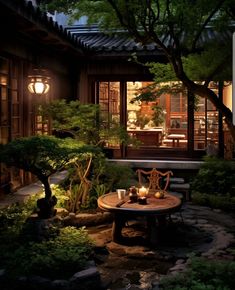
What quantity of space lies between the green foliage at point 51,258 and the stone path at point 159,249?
20.1 inches

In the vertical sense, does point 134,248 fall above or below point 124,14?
below

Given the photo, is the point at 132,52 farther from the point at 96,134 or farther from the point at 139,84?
the point at 139,84

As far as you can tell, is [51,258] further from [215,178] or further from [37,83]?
[215,178]

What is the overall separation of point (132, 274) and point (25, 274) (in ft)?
5.94

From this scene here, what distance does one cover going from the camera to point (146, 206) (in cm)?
877

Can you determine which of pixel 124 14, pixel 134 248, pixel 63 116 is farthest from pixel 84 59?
pixel 134 248

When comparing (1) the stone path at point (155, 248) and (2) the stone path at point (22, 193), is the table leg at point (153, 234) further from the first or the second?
(2) the stone path at point (22, 193)

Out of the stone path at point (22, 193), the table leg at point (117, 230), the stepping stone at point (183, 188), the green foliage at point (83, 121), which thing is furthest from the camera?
the stepping stone at point (183, 188)

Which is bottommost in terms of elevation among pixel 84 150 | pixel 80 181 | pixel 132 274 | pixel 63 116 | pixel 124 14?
pixel 132 274

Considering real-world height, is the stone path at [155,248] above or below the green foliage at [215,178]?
below

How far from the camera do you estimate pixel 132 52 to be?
43.8 ft

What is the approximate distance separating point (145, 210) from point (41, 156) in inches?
88.2

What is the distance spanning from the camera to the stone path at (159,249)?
715cm

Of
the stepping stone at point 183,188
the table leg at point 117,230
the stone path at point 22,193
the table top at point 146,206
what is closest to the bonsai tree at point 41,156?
the stone path at point 22,193
